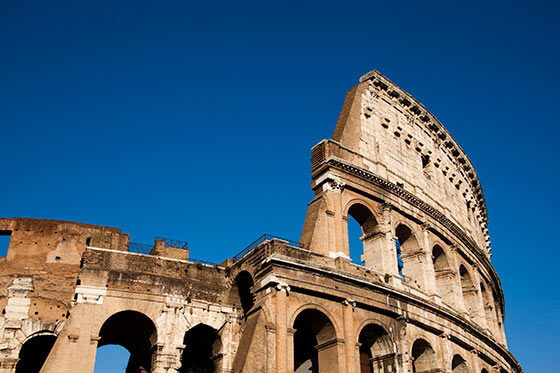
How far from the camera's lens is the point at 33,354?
2252 centimetres

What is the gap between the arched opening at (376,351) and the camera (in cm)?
2042

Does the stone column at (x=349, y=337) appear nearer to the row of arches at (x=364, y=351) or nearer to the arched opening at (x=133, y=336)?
the row of arches at (x=364, y=351)

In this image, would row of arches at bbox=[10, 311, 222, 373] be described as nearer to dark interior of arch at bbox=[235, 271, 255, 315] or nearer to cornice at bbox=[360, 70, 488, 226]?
dark interior of arch at bbox=[235, 271, 255, 315]

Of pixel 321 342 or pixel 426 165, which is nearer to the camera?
pixel 321 342

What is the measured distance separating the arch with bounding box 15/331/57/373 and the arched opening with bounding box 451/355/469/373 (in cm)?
1542

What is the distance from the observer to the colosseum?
744 inches

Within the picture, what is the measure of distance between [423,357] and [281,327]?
7.29 metres

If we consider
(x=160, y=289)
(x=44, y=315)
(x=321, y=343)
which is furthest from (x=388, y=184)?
(x=44, y=315)

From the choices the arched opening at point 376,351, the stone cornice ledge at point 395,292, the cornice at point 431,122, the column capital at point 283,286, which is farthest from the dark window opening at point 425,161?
the column capital at point 283,286

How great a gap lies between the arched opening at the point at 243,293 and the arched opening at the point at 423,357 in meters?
6.39

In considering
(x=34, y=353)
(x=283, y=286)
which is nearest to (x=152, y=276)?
(x=283, y=286)

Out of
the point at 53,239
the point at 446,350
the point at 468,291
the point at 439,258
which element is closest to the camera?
the point at 53,239

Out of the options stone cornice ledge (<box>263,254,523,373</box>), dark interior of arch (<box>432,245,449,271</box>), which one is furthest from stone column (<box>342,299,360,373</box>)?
dark interior of arch (<box>432,245,449,271</box>)

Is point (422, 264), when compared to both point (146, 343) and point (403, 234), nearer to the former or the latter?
point (403, 234)
